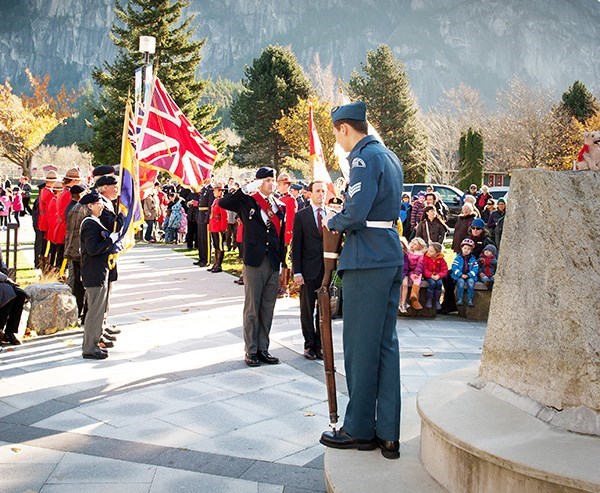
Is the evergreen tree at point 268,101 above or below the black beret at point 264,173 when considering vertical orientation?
above

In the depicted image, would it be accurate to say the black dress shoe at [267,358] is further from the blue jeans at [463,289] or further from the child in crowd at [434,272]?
the blue jeans at [463,289]

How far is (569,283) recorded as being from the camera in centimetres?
374

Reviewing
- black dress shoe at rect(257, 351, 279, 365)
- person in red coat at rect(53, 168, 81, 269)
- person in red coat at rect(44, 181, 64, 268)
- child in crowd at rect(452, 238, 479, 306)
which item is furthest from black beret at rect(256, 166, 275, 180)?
person in red coat at rect(44, 181, 64, 268)

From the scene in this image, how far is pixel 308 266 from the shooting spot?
7.85 metres

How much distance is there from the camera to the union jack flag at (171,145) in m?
9.70

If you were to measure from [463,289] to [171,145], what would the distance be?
5.07 metres

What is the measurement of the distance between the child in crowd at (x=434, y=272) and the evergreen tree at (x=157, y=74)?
3210cm

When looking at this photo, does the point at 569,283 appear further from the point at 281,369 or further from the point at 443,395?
the point at 281,369

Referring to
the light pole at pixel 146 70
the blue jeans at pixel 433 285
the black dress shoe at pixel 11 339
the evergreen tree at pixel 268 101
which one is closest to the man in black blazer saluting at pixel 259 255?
the light pole at pixel 146 70

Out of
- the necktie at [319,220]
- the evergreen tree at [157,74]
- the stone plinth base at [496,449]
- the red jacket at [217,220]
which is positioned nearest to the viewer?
the stone plinth base at [496,449]

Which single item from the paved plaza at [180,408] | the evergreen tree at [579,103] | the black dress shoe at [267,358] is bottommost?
the paved plaza at [180,408]

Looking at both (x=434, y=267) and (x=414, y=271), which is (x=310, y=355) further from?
(x=434, y=267)

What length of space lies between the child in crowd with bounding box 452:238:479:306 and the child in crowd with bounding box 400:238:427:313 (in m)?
0.58

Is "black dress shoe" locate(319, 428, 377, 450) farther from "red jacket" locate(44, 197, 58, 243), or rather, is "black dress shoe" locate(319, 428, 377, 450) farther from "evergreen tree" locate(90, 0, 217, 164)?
"evergreen tree" locate(90, 0, 217, 164)
